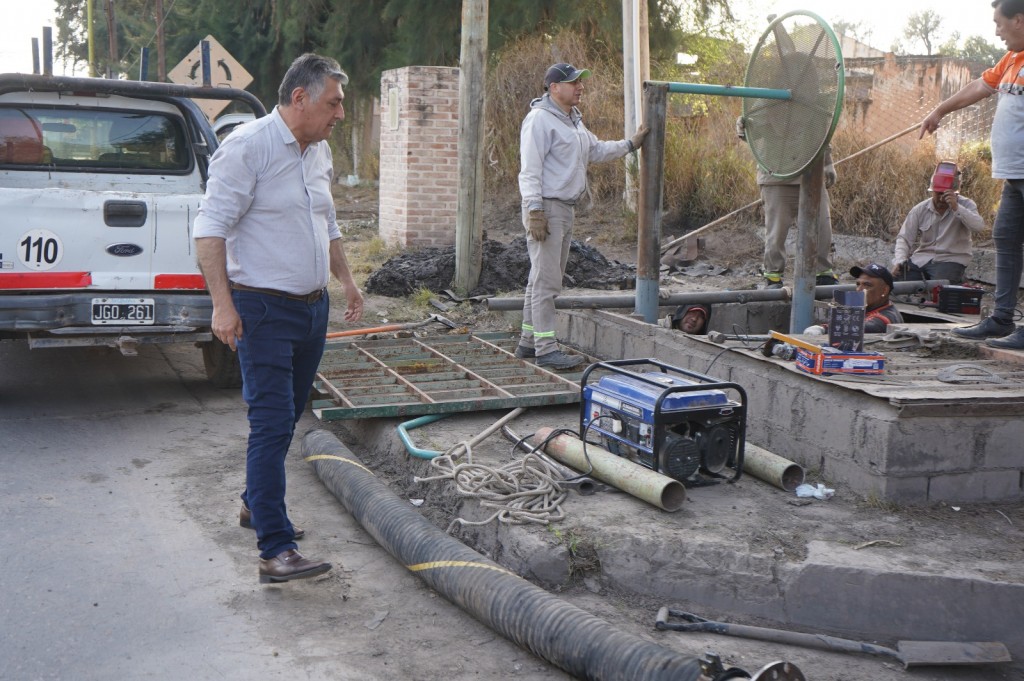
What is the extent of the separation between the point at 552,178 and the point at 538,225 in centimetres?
37

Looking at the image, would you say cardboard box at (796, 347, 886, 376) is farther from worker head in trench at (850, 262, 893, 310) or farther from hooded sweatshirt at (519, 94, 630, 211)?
hooded sweatshirt at (519, 94, 630, 211)

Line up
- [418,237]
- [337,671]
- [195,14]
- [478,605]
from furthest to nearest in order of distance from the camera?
1. [195,14]
2. [418,237]
3. [478,605]
4. [337,671]

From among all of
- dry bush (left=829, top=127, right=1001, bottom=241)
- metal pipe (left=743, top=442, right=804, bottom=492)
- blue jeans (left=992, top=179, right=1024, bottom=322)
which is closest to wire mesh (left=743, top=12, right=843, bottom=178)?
blue jeans (left=992, top=179, right=1024, bottom=322)

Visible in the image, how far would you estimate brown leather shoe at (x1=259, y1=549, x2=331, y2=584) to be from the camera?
442 centimetres

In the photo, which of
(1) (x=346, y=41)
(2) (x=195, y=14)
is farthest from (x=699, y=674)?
(2) (x=195, y=14)

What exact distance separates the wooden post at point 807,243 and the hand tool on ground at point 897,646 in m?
3.35

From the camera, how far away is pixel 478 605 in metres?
4.11

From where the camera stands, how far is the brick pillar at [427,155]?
1388 centimetres

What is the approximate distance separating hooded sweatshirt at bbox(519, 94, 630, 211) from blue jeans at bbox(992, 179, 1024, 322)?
251cm

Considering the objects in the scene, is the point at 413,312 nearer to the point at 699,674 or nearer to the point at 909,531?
the point at 909,531

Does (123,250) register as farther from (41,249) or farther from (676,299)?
(676,299)

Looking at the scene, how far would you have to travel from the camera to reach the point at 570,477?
525 cm

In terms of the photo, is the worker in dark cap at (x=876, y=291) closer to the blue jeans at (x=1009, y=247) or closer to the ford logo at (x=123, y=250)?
the blue jeans at (x=1009, y=247)

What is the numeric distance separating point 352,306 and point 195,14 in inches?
1065
